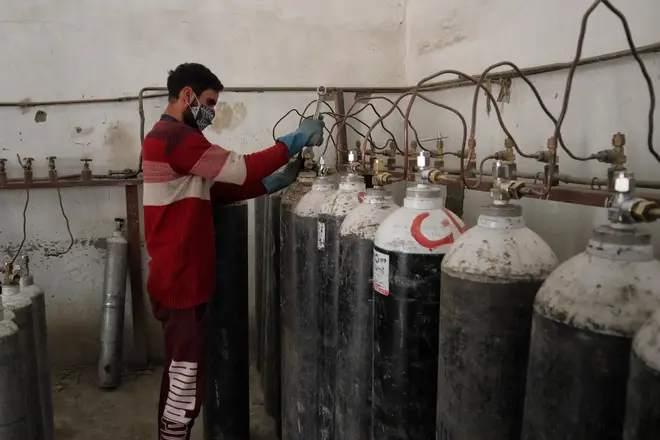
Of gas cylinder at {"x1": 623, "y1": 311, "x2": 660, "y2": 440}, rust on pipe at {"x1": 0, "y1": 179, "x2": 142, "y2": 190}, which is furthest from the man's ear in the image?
gas cylinder at {"x1": 623, "y1": 311, "x2": 660, "y2": 440}

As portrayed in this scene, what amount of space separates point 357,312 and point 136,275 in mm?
1724

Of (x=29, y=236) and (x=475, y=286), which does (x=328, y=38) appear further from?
(x=475, y=286)

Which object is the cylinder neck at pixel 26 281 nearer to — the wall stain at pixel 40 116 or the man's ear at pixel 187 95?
the man's ear at pixel 187 95

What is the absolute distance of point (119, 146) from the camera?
8.39 ft

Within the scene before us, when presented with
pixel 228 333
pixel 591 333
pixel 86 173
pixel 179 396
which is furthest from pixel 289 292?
pixel 86 173

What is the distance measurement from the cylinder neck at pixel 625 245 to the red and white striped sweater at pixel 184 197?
3.69 feet

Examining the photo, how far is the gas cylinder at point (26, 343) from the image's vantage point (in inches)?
55.3

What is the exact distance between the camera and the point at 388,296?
1.02m

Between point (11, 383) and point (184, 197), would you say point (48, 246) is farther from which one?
point (11, 383)

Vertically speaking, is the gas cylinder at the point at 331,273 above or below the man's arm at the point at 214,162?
below

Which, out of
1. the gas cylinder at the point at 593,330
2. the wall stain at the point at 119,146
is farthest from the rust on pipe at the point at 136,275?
the gas cylinder at the point at 593,330

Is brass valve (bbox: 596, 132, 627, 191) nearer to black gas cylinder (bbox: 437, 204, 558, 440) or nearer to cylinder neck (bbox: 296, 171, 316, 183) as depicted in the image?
black gas cylinder (bbox: 437, 204, 558, 440)

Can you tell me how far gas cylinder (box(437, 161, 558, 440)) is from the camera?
0.81 m

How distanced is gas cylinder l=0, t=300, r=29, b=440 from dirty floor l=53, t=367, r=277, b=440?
0.85 meters
